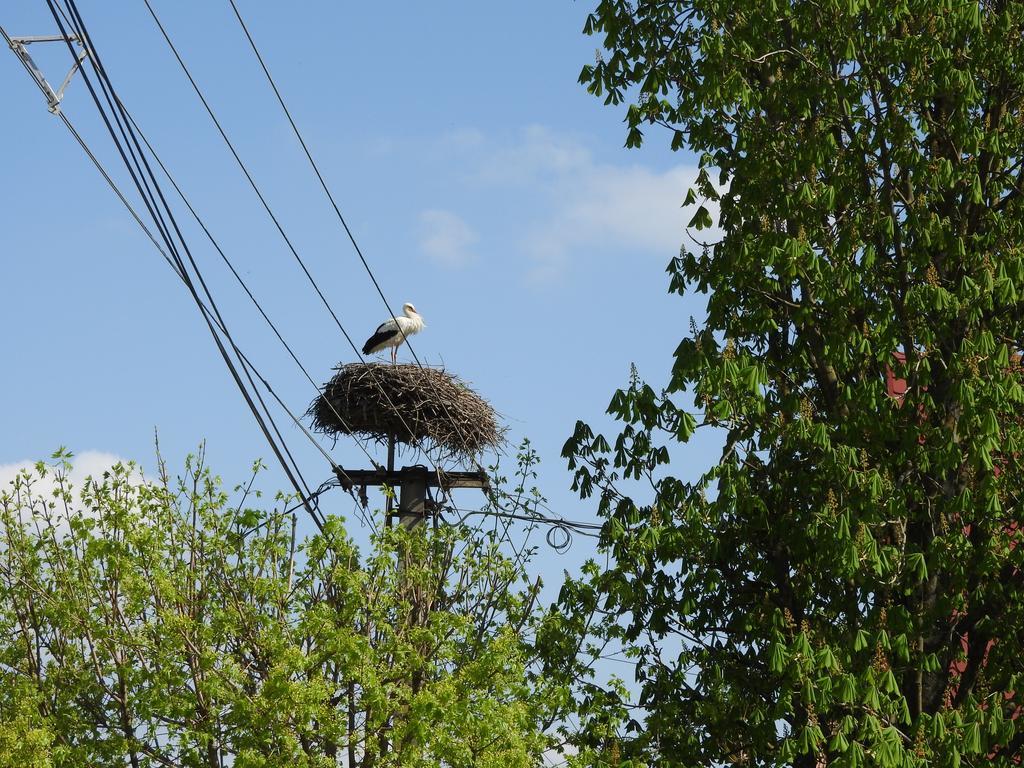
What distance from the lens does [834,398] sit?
1114cm

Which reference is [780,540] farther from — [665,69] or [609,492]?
[665,69]

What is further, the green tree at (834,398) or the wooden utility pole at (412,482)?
the wooden utility pole at (412,482)

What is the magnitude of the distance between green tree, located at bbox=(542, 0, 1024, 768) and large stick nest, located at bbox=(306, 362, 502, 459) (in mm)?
5849

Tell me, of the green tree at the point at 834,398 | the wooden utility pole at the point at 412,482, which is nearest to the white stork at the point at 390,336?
the wooden utility pole at the point at 412,482

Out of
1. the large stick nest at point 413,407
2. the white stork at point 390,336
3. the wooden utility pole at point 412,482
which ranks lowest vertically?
the wooden utility pole at point 412,482

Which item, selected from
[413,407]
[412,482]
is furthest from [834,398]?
[413,407]

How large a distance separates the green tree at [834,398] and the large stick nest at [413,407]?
5.85 meters

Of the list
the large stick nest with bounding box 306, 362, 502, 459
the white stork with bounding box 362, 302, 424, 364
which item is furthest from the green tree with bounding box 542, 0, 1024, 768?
the white stork with bounding box 362, 302, 424, 364

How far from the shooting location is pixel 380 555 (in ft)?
40.4

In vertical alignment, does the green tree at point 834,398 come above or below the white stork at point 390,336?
below

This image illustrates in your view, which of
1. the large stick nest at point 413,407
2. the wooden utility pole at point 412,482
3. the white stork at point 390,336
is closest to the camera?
the wooden utility pole at point 412,482

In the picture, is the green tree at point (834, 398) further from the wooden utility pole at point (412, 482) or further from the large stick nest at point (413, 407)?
the large stick nest at point (413, 407)

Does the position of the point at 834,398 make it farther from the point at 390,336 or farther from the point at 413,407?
the point at 390,336

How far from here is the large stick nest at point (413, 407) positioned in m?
17.5
